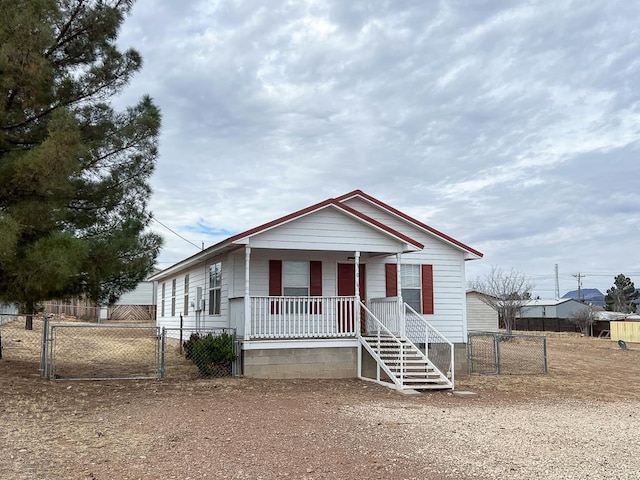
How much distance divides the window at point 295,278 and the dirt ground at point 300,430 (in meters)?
2.79

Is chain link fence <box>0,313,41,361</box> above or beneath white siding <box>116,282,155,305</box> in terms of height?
→ beneath

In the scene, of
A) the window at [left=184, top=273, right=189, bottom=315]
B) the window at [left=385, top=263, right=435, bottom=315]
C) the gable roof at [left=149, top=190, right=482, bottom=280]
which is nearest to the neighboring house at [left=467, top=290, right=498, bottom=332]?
the gable roof at [left=149, top=190, right=482, bottom=280]

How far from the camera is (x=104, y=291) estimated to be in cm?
1304

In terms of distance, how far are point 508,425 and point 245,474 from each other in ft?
15.1

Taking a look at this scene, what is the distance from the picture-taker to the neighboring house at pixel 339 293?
13.3 m

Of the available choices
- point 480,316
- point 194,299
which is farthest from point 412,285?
point 480,316

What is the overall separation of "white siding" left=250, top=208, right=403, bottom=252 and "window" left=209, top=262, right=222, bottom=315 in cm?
304

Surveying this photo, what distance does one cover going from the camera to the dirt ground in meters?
6.08

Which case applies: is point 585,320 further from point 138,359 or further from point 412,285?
point 138,359

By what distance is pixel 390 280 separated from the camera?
16203 millimetres

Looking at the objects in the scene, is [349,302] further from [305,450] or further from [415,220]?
[305,450]

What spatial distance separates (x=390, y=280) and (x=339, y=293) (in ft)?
5.26

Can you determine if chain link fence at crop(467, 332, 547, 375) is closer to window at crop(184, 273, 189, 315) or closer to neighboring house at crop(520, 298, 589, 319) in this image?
window at crop(184, 273, 189, 315)

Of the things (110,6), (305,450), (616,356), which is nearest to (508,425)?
(305,450)
